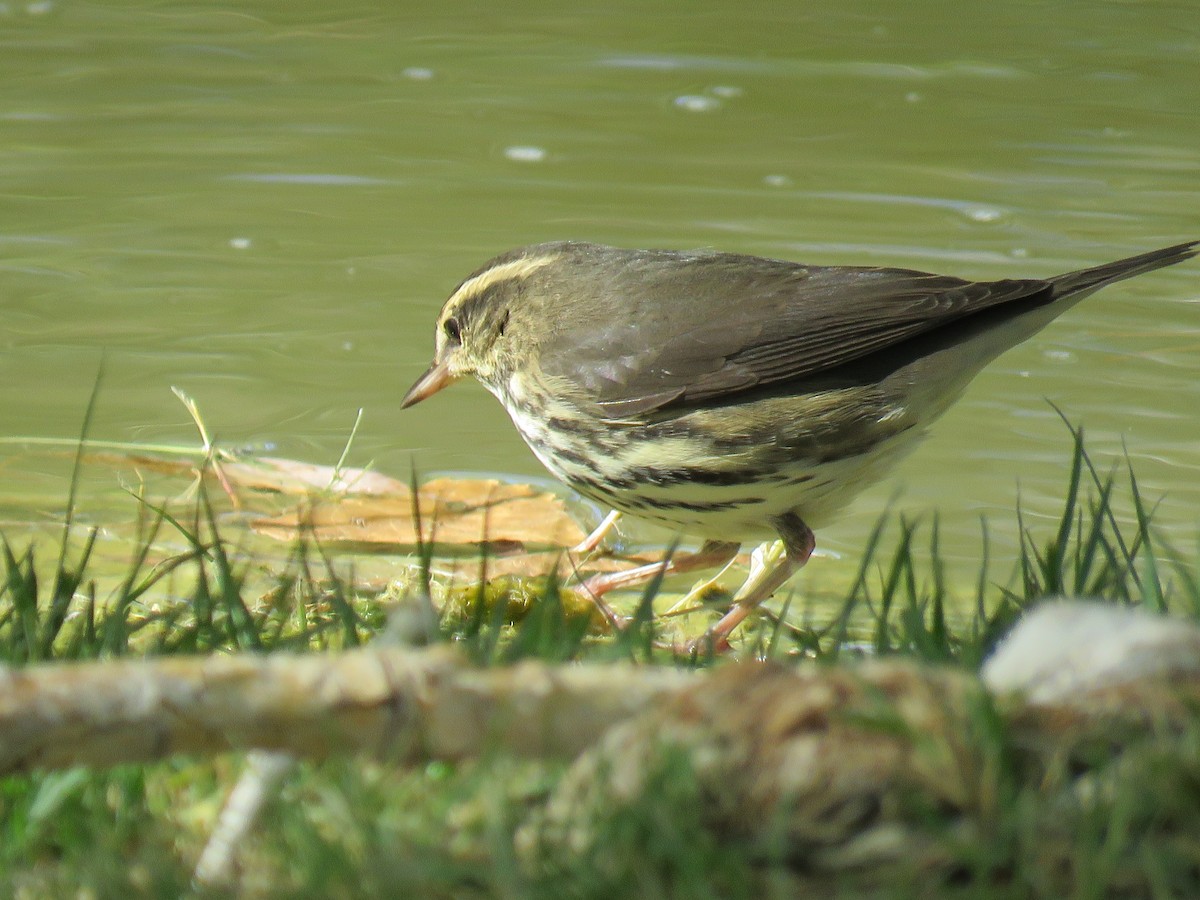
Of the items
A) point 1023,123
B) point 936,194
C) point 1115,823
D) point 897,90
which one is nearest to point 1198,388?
point 936,194

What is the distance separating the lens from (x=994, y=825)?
7.09ft

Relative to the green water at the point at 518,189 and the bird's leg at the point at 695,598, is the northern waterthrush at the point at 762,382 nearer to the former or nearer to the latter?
the bird's leg at the point at 695,598

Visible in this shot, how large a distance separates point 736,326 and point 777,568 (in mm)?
842

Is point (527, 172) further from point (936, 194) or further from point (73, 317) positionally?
point (73, 317)

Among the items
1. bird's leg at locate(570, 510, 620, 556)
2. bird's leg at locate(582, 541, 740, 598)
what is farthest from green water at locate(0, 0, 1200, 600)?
bird's leg at locate(570, 510, 620, 556)

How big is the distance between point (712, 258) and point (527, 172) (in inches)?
235

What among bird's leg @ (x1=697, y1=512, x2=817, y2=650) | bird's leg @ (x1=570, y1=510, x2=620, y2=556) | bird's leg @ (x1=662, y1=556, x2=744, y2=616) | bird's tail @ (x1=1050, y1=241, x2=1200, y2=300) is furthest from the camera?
bird's leg @ (x1=570, y1=510, x2=620, y2=556)

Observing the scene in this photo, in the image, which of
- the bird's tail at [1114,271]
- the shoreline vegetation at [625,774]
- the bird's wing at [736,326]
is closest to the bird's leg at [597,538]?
the bird's wing at [736,326]

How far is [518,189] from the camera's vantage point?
11414 millimetres

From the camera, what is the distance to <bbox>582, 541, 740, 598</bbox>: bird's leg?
530cm

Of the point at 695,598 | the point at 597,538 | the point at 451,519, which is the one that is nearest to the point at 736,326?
the point at 695,598

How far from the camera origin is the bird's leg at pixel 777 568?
4.96 m

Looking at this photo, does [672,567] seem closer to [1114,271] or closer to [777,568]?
[777,568]

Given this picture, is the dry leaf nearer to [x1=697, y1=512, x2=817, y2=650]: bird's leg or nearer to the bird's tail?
[x1=697, y1=512, x2=817, y2=650]: bird's leg
